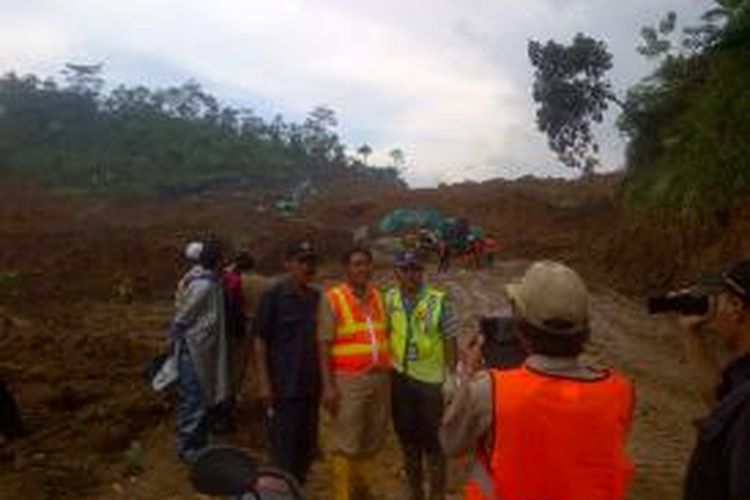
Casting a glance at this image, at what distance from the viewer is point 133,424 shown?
1204 centimetres

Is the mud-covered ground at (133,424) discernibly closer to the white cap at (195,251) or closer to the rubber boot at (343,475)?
the rubber boot at (343,475)

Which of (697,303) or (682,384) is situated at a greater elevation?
(697,303)

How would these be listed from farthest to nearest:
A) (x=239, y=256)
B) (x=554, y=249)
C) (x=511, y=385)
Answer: (x=554, y=249) < (x=239, y=256) < (x=511, y=385)

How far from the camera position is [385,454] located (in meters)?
10.8

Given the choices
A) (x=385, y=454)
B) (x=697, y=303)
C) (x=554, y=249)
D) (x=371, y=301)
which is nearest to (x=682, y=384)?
(x=385, y=454)

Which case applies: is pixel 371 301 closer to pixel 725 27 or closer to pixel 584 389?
pixel 584 389

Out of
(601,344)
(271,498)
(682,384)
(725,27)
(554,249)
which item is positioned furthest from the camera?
(554,249)

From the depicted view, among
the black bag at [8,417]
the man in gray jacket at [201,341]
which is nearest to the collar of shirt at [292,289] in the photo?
the man in gray jacket at [201,341]

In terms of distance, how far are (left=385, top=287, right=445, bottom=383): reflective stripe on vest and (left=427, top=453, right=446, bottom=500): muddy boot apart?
1.72 ft

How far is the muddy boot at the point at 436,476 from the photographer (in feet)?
27.4

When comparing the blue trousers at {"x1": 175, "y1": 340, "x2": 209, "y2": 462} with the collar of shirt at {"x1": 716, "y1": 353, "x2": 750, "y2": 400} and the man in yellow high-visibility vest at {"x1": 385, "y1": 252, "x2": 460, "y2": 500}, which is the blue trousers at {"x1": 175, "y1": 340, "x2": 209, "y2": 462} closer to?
the man in yellow high-visibility vest at {"x1": 385, "y1": 252, "x2": 460, "y2": 500}

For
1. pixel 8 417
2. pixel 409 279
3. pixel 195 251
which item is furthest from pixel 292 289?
pixel 8 417

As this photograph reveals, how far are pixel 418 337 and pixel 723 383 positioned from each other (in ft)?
14.8

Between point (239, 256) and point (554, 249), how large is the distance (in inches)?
985
